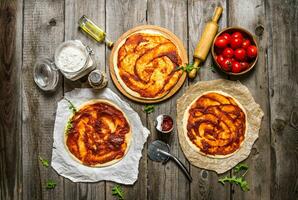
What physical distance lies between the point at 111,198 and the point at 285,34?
1371 millimetres

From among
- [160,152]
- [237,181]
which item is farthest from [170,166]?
[237,181]

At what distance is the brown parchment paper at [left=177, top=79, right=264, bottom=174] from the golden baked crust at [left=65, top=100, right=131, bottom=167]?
0.33 m

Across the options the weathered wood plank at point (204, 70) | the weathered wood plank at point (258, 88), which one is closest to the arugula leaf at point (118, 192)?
the weathered wood plank at point (204, 70)

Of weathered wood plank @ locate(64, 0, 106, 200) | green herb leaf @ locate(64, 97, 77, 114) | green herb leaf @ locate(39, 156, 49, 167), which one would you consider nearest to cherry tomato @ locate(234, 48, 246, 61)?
weathered wood plank @ locate(64, 0, 106, 200)

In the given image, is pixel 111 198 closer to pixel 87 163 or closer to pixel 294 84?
pixel 87 163

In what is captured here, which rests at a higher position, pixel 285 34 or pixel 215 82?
pixel 285 34

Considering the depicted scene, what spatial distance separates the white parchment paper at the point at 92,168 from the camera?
8.21 ft

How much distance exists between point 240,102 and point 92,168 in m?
0.92

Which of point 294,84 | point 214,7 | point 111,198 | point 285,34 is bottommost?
point 111,198

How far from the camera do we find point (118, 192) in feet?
8.22

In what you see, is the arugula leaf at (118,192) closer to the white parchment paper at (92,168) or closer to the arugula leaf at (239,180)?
the white parchment paper at (92,168)

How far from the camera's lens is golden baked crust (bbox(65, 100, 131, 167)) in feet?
8.23

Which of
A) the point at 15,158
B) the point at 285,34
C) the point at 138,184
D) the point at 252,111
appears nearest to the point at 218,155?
the point at 252,111

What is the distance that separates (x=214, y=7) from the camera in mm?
2547
